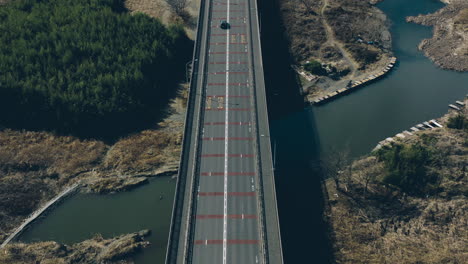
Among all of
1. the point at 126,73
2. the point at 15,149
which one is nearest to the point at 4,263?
the point at 15,149

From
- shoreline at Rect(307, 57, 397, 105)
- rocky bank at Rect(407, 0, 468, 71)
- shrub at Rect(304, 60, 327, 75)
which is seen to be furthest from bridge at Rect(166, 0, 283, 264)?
rocky bank at Rect(407, 0, 468, 71)

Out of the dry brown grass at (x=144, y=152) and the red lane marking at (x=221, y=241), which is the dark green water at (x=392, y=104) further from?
the red lane marking at (x=221, y=241)

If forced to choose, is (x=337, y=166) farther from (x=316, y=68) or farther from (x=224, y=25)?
(x=224, y=25)

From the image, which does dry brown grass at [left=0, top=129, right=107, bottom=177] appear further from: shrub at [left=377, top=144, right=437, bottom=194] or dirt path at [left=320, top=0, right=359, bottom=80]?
dirt path at [left=320, top=0, right=359, bottom=80]

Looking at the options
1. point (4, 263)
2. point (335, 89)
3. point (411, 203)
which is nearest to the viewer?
point (4, 263)

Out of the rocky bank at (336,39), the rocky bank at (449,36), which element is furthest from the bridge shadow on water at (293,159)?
the rocky bank at (449,36)

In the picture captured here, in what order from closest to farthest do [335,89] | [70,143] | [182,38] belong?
[70,143], [335,89], [182,38]

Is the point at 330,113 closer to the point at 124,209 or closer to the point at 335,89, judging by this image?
the point at 335,89
